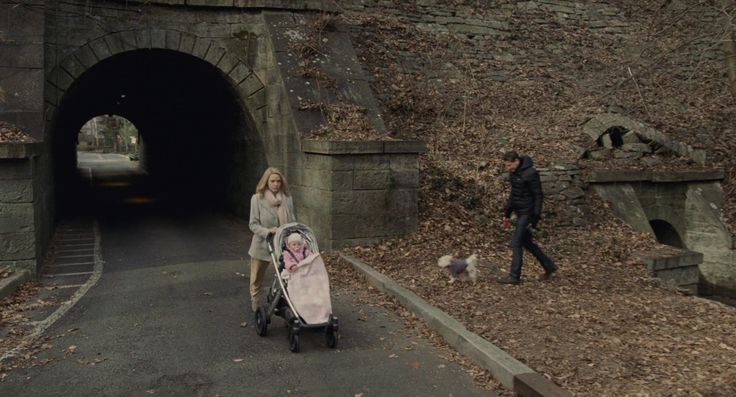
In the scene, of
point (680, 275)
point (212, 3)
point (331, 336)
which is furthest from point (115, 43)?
point (680, 275)

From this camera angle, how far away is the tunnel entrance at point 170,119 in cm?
1215

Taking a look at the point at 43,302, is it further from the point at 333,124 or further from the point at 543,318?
the point at 543,318

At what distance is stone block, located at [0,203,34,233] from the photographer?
301 inches

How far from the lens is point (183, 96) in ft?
53.8

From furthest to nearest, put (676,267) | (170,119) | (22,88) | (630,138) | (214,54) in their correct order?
1. (170,119)
2. (630,138)
3. (214,54)
4. (676,267)
5. (22,88)

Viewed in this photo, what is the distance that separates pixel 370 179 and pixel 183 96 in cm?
932

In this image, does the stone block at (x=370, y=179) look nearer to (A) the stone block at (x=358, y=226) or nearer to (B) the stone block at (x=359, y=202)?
(B) the stone block at (x=359, y=202)

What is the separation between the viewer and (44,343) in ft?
18.7

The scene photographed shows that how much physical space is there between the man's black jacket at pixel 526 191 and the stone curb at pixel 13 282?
6676mm

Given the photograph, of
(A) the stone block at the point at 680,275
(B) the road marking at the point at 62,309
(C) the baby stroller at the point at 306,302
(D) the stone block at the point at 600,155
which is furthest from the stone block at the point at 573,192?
(B) the road marking at the point at 62,309

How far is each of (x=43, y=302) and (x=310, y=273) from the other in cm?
390

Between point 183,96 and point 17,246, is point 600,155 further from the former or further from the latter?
point 17,246

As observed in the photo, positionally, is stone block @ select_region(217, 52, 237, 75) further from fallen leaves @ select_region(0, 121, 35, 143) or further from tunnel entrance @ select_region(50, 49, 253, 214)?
fallen leaves @ select_region(0, 121, 35, 143)

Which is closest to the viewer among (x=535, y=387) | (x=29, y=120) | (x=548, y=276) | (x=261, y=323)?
(x=535, y=387)
